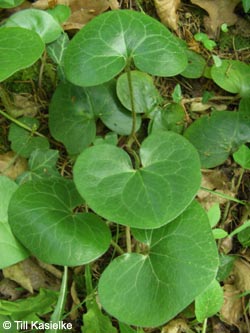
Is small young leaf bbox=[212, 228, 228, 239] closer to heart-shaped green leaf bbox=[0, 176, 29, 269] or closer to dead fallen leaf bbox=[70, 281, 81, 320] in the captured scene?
dead fallen leaf bbox=[70, 281, 81, 320]

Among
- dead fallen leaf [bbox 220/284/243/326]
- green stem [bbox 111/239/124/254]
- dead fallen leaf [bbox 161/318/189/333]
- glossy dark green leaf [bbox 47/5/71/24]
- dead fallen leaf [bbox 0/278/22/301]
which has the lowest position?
dead fallen leaf [bbox 220/284/243/326]

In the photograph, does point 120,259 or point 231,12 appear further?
point 231,12

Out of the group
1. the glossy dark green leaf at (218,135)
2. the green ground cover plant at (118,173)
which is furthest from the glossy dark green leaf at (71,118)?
the glossy dark green leaf at (218,135)

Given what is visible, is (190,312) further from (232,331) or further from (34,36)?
(34,36)

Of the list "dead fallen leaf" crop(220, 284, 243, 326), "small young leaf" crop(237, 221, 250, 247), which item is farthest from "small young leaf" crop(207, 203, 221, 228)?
"dead fallen leaf" crop(220, 284, 243, 326)

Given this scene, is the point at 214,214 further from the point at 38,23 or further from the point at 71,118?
the point at 38,23

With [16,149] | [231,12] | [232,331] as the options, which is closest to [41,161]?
[16,149]
